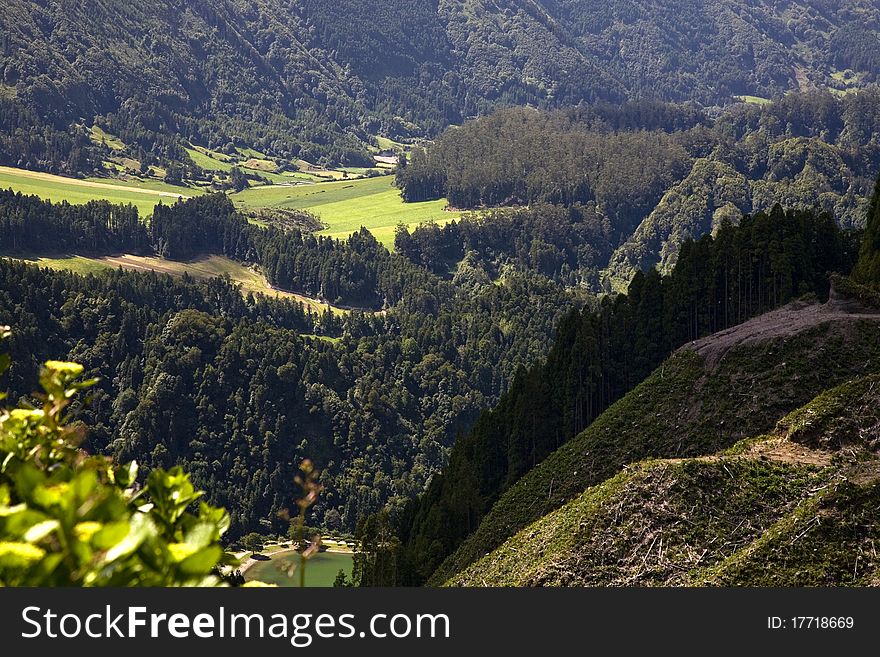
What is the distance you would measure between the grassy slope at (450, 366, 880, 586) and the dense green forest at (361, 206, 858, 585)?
33.5 meters

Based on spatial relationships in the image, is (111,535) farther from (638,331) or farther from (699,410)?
(638,331)

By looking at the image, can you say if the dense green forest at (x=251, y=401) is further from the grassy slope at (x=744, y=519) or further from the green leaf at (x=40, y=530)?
the green leaf at (x=40, y=530)

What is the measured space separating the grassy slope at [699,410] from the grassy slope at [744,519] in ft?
26.0

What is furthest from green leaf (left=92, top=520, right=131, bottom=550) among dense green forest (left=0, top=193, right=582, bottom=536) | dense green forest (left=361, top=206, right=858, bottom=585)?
dense green forest (left=0, top=193, right=582, bottom=536)

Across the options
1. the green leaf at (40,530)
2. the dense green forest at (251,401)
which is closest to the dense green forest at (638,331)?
the dense green forest at (251,401)

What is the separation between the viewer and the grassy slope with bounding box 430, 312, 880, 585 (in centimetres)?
6112

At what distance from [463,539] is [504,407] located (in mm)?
22856

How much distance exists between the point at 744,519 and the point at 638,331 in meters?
48.5

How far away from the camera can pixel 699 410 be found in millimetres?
64375

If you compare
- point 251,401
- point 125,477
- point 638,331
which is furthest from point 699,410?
point 251,401

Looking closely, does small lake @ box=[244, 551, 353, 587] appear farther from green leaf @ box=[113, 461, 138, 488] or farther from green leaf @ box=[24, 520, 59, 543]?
green leaf @ box=[24, 520, 59, 543]

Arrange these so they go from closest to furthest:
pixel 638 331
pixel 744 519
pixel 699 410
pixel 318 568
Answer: pixel 744 519
pixel 699 410
pixel 638 331
pixel 318 568

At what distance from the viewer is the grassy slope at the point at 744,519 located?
126 feet

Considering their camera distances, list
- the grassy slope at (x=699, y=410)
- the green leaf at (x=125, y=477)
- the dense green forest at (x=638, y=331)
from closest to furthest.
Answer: the green leaf at (x=125, y=477) → the grassy slope at (x=699, y=410) → the dense green forest at (x=638, y=331)
